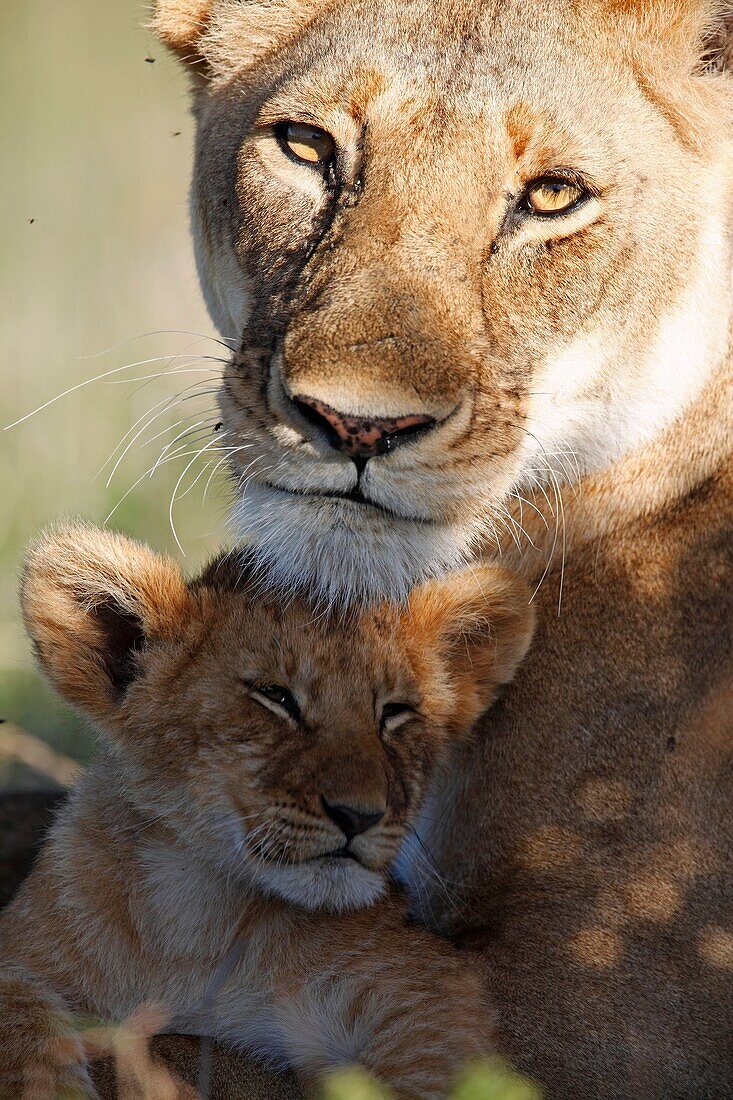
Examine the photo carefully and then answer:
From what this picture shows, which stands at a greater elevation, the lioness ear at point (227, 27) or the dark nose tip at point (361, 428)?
the lioness ear at point (227, 27)

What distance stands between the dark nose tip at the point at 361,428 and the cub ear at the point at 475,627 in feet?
1.66

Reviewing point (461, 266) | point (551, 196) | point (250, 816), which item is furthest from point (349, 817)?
point (551, 196)

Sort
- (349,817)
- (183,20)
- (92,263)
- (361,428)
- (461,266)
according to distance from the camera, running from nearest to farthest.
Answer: (361,428) < (349,817) < (461,266) < (183,20) < (92,263)

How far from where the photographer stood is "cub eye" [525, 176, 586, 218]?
2.52 m

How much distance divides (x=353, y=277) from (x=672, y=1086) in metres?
1.49

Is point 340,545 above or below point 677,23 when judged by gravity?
below

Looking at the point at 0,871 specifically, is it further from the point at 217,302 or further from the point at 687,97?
the point at 687,97

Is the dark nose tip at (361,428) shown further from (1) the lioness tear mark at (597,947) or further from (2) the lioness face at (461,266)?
(1) the lioness tear mark at (597,947)

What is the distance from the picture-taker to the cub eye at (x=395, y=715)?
2.61m

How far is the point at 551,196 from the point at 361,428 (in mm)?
664

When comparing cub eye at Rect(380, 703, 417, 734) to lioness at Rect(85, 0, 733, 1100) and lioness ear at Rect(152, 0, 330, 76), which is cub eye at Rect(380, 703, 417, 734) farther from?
lioness ear at Rect(152, 0, 330, 76)

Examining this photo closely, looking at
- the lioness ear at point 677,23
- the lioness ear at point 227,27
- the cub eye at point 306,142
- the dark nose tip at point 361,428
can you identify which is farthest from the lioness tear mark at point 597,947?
the lioness ear at point 227,27

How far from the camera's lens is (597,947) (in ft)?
7.87

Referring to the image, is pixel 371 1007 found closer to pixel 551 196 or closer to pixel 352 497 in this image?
pixel 352 497
